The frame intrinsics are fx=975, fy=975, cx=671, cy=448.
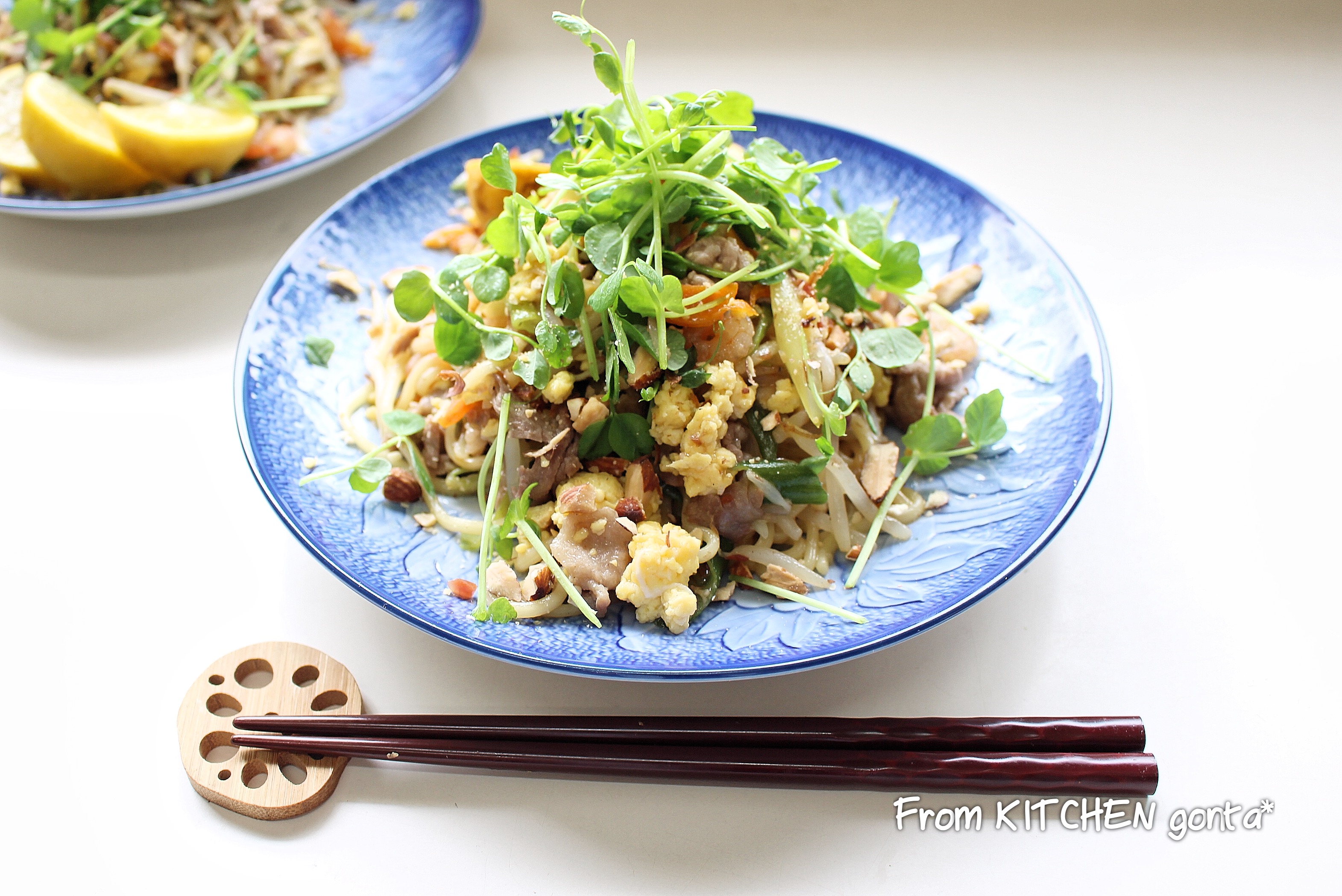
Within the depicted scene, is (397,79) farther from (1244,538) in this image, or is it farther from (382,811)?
(1244,538)

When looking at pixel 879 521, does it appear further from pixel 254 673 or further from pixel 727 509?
pixel 254 673

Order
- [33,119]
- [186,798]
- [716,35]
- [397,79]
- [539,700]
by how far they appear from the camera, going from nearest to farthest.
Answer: [186,798]
[539,700]
[33,119]
[397,79]
[716,35]

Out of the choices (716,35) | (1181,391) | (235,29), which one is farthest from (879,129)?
(235,29)

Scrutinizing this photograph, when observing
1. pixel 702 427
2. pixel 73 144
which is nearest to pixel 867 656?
pixel 702 427

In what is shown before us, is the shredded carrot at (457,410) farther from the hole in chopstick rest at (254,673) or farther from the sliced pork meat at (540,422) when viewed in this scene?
the hole in chopstick rest at (254,673)

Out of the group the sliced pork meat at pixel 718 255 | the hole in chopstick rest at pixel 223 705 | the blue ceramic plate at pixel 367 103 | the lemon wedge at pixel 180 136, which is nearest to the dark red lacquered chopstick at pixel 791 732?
the hole in chopstick rest at pixel 223 705

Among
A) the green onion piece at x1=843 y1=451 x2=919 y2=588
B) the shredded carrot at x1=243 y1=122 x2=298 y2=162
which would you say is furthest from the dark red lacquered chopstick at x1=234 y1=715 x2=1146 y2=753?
the shredded carrot at x1=243 y1=122 x2=298 y2=162

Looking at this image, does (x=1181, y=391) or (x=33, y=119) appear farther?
(x=33, y=119)

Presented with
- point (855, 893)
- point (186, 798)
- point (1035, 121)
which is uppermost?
point (1035, 121)

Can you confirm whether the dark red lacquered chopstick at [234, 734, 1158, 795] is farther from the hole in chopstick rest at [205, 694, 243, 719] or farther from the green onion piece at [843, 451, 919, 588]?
the green onion piece at [843, 451, 919, 588]
